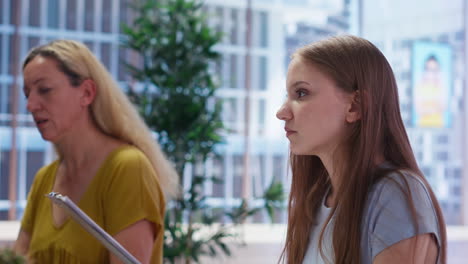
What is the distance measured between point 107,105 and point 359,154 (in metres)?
0.86

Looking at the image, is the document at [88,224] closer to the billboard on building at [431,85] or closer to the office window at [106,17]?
the office window at [106,17]

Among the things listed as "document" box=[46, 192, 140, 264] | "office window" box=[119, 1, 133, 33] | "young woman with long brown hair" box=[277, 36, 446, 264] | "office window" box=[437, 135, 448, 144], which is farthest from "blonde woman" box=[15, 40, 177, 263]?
"office window" box=[437, 135, 448, 144]

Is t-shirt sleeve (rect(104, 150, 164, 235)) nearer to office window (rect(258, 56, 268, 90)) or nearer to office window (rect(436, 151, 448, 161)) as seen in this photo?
office window (rect(258, 56, 268, 90))

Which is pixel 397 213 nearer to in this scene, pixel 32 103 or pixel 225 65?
pixel 32 103

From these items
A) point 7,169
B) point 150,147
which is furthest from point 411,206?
point 7,169

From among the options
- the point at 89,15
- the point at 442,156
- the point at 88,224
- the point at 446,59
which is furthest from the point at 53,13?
the point at 88,224

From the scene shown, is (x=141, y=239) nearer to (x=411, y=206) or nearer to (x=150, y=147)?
(x=150, y=147)

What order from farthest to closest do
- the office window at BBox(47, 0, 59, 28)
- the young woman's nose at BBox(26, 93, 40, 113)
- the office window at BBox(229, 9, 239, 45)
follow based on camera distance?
1. the office window at BBox(229, 9, 239, 45)
2. the office window at BBox(47, 0, 59, 28)
3. the young woman's nose at BBox(26, 93, 40, 113)

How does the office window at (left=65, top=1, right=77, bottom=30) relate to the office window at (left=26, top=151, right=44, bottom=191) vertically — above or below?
above

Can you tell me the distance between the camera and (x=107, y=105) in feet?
5.72

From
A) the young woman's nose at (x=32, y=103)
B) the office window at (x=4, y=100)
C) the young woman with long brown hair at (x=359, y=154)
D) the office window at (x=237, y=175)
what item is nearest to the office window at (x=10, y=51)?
the office window at (x=4, y=100)

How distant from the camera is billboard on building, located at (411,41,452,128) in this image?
6906 millimetres

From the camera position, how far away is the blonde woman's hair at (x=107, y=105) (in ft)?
5.64

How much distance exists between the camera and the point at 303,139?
1198mm
